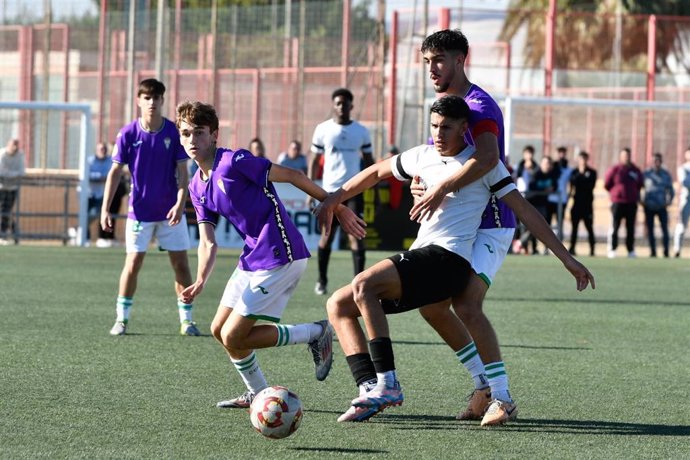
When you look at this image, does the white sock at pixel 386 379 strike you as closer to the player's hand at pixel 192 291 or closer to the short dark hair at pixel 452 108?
the player's hand at pixel 192 291

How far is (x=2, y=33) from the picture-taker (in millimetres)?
26797

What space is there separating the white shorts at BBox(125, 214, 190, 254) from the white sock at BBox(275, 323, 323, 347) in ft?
11.4

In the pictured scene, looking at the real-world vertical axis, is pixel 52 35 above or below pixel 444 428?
above

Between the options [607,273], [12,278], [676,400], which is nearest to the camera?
[676,400]

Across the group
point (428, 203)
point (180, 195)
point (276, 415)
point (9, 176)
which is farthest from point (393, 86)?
point (276, 415)

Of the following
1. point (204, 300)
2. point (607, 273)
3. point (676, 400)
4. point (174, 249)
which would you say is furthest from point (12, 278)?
point (676, 400)

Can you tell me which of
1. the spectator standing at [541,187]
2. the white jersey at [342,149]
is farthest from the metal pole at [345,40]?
the white jersey at [342,149]

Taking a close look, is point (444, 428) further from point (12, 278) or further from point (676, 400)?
point (12, 278)

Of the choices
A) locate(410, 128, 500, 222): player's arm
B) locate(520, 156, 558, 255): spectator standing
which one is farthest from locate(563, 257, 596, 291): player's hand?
locate(520, 156, 558, 255): spectator standing

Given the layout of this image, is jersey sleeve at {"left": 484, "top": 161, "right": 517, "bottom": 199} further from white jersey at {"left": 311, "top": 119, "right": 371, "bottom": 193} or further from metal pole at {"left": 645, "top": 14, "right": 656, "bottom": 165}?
metal pole at {"left": 645, "top": 14, "right": 656, "bottom": 165}

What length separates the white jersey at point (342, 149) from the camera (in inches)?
543

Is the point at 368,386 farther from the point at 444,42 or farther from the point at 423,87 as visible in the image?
the point at 423,87

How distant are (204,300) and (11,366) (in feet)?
17.2

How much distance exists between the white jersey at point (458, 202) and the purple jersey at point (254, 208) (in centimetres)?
70
